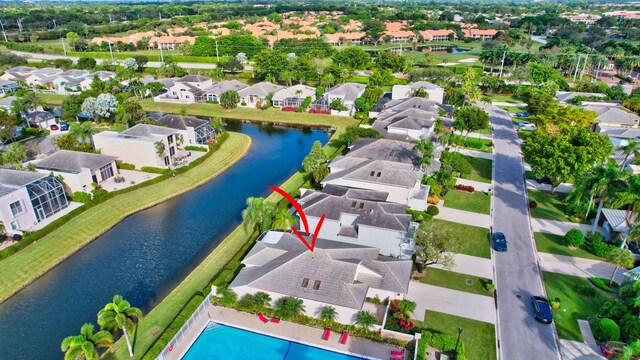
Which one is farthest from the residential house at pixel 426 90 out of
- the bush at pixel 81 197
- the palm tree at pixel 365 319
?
the palm tree at pixel 365 319

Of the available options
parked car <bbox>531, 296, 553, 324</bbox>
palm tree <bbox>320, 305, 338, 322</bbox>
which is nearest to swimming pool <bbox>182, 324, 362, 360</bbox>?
palm tree <bbox>320, 305, 338, 322</bbox>

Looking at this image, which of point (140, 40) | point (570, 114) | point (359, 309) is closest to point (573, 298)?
point (359, 309)

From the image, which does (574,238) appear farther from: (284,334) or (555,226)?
(284,334)

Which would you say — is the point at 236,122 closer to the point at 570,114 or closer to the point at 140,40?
the point at 570,114

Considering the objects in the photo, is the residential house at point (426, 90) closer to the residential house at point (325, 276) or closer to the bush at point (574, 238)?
the bush at point (574, 238)

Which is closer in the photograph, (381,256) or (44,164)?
(381,256)

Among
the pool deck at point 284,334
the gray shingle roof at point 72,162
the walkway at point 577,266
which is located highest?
the gray shingle roof at point 72,162
